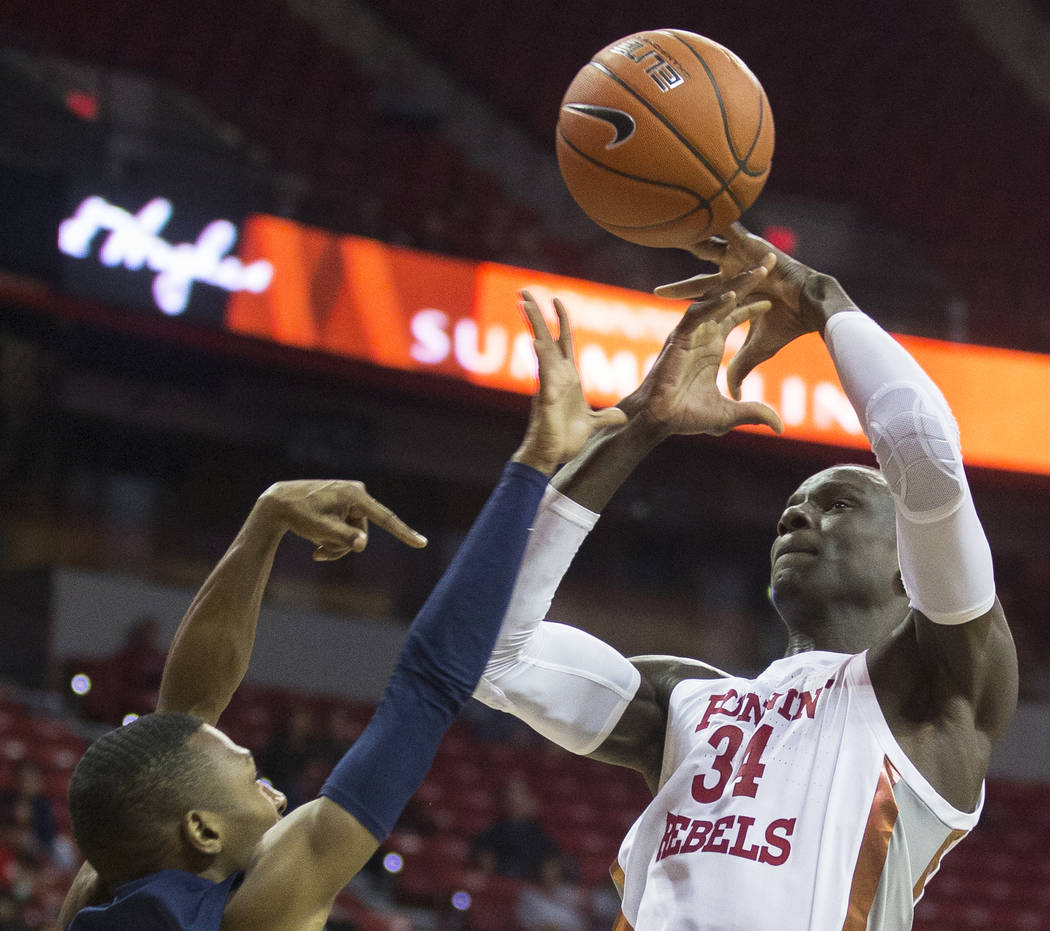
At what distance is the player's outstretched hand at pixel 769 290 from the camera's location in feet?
8.13

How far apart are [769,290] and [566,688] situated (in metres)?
0.85

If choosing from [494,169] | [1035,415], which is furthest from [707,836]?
[494,169]

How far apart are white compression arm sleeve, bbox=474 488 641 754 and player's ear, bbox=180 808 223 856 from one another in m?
0.72

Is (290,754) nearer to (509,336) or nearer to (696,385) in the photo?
(509,336)

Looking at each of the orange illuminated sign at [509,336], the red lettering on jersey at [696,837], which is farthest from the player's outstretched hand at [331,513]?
the orange illuminated sign at [509,336]

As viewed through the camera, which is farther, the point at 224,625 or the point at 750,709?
the point at 750,709

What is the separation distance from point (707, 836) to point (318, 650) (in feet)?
29.4

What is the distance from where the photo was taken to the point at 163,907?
162 cm

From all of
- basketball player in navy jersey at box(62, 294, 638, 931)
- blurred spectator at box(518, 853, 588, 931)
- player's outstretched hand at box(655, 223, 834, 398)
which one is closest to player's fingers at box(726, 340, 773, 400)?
player's outstretched hand at box(655, 223, 834, 398)

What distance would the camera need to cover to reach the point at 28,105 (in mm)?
10023

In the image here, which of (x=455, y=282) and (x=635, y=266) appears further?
(x=635, y=266)

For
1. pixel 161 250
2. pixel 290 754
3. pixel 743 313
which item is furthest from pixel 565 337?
A: pixel 161 250

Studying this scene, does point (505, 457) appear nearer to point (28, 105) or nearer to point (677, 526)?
point (677, 526)

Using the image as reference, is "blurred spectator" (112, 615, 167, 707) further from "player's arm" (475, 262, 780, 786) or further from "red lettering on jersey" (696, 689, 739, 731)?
"red lettering on jersey" (696, 689, 739, 731)
